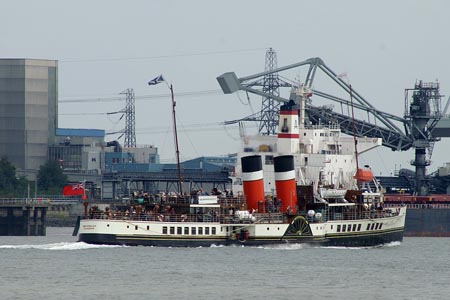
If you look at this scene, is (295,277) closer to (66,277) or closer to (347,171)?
(66,277)

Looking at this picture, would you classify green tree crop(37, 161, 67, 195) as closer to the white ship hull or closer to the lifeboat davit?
the lifeboat davit

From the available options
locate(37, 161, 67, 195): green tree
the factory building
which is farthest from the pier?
the factory building

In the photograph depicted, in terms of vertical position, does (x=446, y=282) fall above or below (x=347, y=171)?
below

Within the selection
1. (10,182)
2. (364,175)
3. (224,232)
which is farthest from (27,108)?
(224,232)

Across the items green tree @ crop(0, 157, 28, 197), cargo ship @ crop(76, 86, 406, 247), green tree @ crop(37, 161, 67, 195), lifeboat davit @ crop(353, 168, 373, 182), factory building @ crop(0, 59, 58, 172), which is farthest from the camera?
factory building @ crop(0, 59, 58, 172)

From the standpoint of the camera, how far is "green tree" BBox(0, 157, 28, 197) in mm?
174750

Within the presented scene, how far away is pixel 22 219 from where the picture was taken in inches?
5669

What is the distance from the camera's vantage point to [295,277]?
8112cm

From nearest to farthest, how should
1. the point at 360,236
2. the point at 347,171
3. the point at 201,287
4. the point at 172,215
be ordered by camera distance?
1. the point at 201,287
2. the point at 172,215
3. the point at 360,236
4. the point at 347,171

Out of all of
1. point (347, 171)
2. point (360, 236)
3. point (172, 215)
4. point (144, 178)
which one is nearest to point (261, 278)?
point (172, 215)

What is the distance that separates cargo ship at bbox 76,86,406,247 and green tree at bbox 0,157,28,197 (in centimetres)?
6786

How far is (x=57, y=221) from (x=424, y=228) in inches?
Answer: 1626

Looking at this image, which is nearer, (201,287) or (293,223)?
(201,287)

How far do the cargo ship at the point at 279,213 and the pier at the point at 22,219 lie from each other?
125ft
